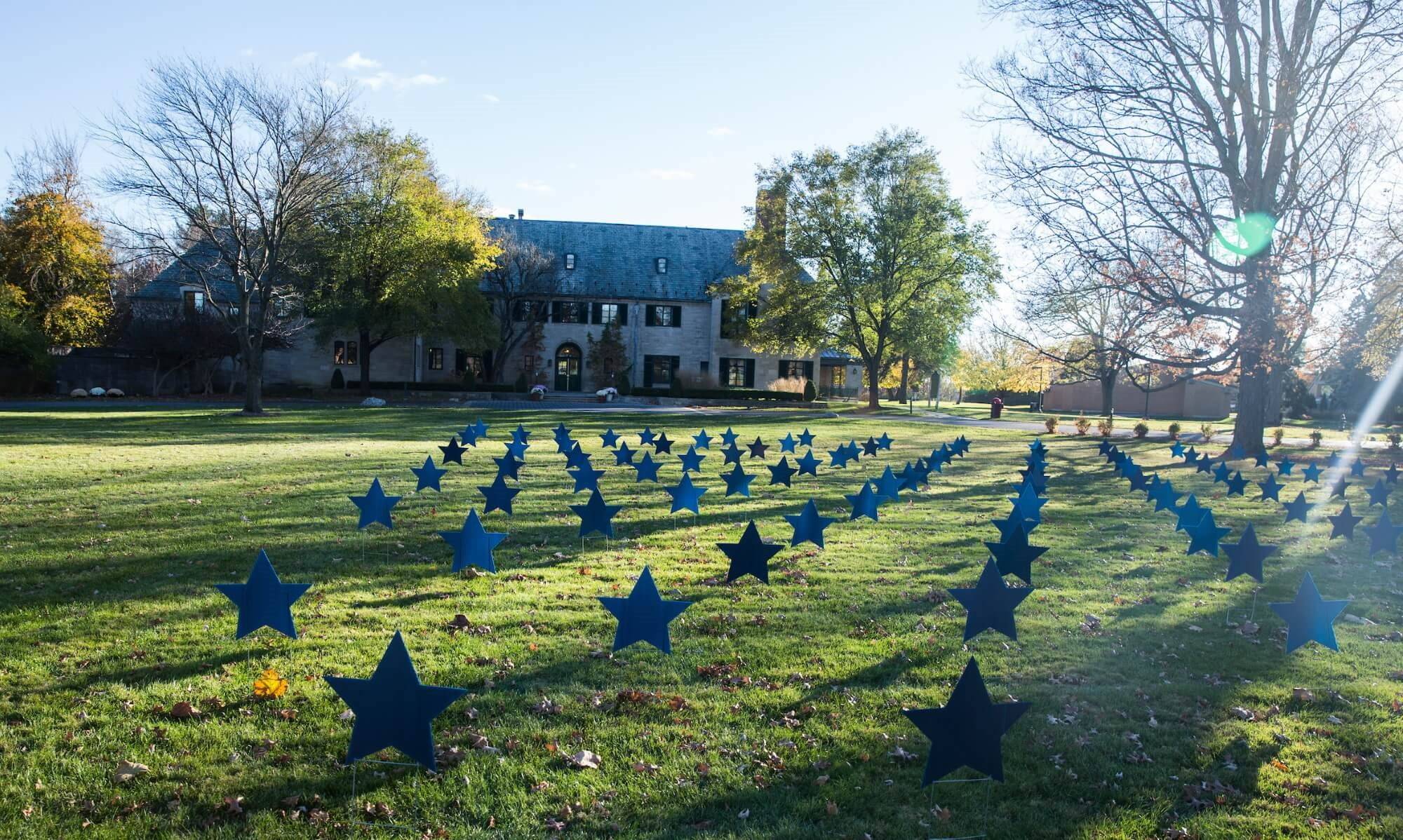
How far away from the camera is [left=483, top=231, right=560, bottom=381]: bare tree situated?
48.0 m

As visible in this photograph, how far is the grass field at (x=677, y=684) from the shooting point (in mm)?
3680

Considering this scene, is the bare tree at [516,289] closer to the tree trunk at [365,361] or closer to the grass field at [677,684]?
the tree trunk at [365,361]

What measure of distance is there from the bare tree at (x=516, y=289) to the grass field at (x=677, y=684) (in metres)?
38.9

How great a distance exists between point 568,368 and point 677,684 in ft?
Answer: 156

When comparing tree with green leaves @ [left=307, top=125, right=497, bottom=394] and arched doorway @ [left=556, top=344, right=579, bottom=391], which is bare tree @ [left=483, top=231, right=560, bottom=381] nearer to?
arched doorway @ [left=556, top=344, right=579, bottom=391]

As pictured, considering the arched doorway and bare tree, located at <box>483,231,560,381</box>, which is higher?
bare tree, located at <box>483,231,560,381</box>

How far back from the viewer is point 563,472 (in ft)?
46.3

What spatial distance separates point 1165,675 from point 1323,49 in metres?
20.7

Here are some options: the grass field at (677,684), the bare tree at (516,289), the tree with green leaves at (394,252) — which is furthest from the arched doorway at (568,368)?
the grass field at (677,684)

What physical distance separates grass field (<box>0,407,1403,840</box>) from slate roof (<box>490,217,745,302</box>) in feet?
139

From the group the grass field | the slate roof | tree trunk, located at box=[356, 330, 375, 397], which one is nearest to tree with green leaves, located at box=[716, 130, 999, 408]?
the slate roof

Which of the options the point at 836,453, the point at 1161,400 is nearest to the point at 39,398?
the point at 836,453

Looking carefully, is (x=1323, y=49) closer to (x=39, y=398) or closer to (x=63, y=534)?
(x=63, y=534)

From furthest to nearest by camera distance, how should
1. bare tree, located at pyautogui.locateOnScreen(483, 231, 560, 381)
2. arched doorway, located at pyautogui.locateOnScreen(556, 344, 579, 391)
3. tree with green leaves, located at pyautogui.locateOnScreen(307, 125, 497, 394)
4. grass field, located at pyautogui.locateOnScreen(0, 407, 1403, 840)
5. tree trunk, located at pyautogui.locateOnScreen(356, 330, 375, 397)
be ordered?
arched doorway, located at pyautogui.locateOnScreen(556, 344, 579, 391) → bare tree, located at pyautogui.locateOnScreen(483, 231, 560, 381) → tree trunk, located at pyautogui.locateOnScreen(356, 330, 375, 397) → tree with green leaves, located at pyautogui.locateOnScreen(307, 125, 497, 394) → grass field, located at pyautogui.locateOnScreen(0, 407, 1403, 840)
